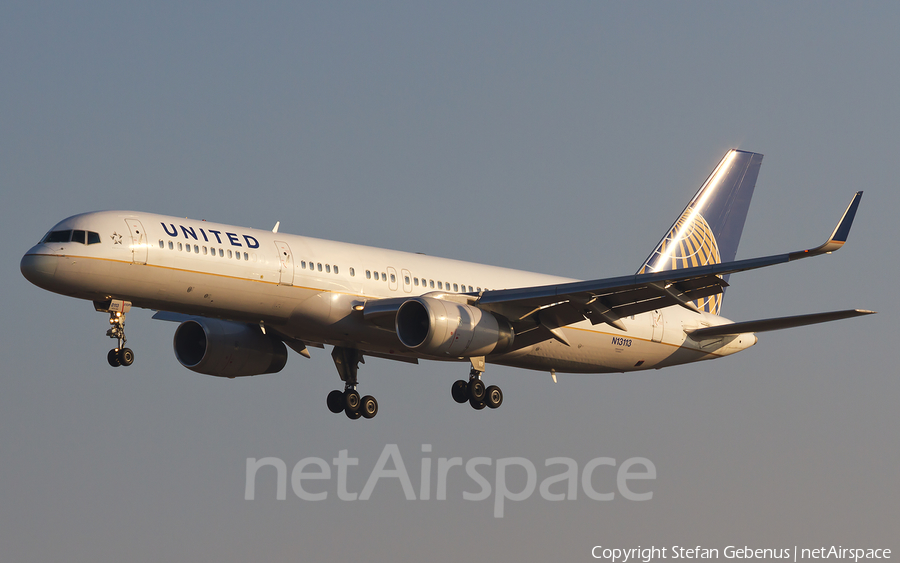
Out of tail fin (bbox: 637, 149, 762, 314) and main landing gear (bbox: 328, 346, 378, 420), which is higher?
tail fin (bbox: 637, 149, 762, 314)

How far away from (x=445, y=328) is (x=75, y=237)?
10.7 meters

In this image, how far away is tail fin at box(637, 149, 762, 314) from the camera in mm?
47625

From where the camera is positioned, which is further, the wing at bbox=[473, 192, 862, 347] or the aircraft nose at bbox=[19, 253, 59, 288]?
the wing at bbox=[473, 192, 862, 347]

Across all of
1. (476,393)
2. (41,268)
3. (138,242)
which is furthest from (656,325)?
(41,268)

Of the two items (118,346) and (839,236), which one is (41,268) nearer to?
(118,346)

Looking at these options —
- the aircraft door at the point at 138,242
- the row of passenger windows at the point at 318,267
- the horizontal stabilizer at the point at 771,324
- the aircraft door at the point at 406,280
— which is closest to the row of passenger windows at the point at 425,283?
the aircraft door at the point at 406,280

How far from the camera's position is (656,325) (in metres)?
42.9

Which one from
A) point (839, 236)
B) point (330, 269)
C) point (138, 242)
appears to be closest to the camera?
point (839, 236)

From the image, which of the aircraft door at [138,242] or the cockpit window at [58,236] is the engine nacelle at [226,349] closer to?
the aircraft door at [138,242]

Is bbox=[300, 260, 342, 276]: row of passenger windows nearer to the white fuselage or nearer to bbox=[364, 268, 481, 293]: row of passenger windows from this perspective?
the white fuselage

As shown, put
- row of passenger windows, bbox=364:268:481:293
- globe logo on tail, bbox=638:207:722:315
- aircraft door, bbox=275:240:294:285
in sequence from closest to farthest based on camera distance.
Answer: aircraft door, bbox=275:240:294:285
row of passenger windows, bbox=364:268:481:293
globe logo on tail, bbox=638:207:722:315

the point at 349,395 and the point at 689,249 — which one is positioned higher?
the point at 689,249

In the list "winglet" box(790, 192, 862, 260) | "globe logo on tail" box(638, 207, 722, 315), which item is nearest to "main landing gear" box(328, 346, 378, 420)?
"globe logo on tail" box(638, 207, 722, 315)

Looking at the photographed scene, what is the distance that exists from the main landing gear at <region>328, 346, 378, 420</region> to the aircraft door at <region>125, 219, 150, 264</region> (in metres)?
10.00
